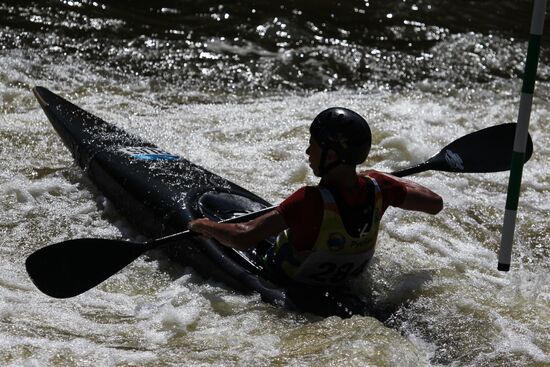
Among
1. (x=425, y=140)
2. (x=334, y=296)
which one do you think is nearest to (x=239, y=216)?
(x=334, y=296)

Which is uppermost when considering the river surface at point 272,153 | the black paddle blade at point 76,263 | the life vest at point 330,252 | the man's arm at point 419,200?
the man's arm at point 419,200

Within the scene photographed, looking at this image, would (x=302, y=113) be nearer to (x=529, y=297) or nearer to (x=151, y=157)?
(x=151, y=157)

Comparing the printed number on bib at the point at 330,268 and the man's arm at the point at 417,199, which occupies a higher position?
the man's arm at the point at 417,199

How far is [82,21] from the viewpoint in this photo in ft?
28.1

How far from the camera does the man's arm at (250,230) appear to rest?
148 inches

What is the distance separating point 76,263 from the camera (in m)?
4.14

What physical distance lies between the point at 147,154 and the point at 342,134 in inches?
81.9

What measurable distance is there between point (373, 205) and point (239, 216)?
0.78 meters

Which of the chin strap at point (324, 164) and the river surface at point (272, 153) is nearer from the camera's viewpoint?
the chin strap at point (324, 164)

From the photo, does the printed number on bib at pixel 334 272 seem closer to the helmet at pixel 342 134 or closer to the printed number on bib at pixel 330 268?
the printed number on bib at pixel 330 268

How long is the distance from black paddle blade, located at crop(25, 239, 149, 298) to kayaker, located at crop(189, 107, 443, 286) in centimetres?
43

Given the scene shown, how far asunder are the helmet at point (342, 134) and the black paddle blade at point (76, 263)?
106cm

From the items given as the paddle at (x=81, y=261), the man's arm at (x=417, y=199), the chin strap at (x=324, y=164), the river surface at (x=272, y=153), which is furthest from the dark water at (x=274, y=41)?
the chin strap at (x=324, y=164)

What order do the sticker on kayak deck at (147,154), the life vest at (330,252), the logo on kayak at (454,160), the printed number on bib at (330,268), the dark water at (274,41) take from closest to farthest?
1. the life vest at (330,252)
2. the printed number on bib at (330,268)
3. the logo on kayak at (454,160)
4. the sticker on kayak deck at (147,154)
5. the dark water at (274,41)
